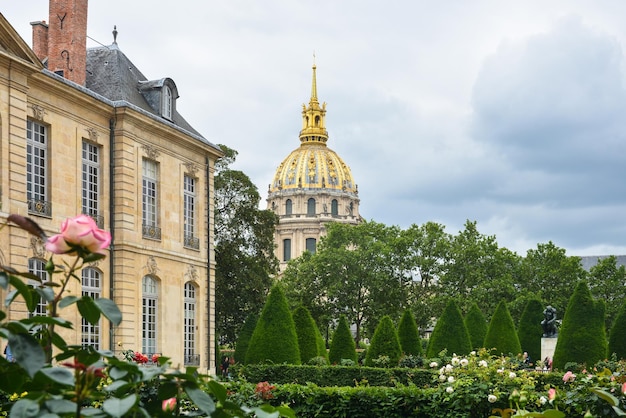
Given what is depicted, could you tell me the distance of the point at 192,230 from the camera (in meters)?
29.7

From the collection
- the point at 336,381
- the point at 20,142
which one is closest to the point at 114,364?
the point at 20,142

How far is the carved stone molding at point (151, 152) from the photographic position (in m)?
26.8

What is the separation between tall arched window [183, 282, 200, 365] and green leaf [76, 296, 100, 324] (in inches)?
1002

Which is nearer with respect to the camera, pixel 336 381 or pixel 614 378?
pixel 614 378

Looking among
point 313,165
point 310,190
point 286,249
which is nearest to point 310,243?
point 286,249

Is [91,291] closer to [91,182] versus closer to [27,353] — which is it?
[91,182]

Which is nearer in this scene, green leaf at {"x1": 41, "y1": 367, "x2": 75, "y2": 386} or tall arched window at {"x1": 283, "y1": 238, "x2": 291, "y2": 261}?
green leaf at {"x1": 41, "y1": 367, "x2": 75, "y2": 386}

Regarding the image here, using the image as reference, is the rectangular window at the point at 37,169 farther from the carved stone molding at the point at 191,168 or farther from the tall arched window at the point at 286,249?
the tall arched window at the point at 286,249

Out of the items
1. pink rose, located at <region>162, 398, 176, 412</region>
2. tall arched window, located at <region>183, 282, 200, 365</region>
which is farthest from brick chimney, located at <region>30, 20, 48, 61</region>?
pink rose, located at <region>162, 398, 176, 412</region>

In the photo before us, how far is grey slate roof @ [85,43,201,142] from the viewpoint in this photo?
88.2 ft

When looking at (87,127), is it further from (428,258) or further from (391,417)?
(428,258)

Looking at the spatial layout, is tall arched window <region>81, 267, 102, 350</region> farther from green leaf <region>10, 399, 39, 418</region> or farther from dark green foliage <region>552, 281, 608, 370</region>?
green leaf <region>10, 399, 39, 418</region>

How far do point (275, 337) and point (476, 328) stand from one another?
12.4 metres

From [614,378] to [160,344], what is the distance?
61.6 ft
